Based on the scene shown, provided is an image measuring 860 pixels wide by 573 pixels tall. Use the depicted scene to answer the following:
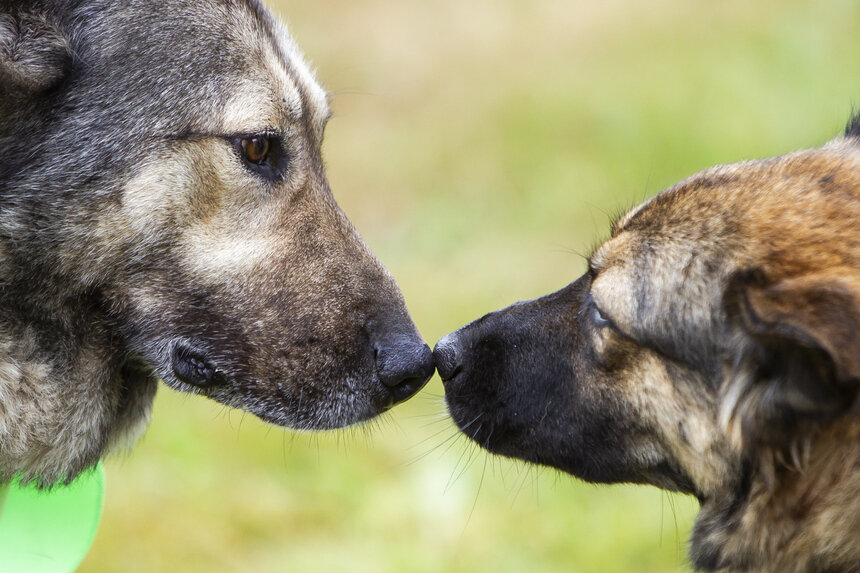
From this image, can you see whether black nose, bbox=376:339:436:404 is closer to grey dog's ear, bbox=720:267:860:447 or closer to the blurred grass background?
grey dog's ear, bbox=720:267:860:447

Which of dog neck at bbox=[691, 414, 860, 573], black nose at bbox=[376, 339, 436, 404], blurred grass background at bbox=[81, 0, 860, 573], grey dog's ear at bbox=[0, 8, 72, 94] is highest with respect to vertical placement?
grey dog's ear at bbox=[0, 8, 72, 94]

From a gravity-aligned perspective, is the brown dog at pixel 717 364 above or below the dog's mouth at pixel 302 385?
above

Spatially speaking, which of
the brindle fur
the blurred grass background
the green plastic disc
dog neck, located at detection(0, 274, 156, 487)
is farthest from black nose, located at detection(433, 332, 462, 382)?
the blurred grass background

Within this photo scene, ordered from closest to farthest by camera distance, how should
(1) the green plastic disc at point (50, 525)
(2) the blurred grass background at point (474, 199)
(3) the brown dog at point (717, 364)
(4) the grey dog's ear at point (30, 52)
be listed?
1. (3) the brown dog at point (717, 364)
2. (4) the grey dog's ear at point (30, 52)
3. (1) the green plastic disc at point (50, 525)
4. (2) the blurred grass background at point (474, 199)

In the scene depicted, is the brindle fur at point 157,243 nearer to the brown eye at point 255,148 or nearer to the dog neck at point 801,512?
the brown eye at point 255,148

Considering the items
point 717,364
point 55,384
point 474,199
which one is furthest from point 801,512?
point 474,199

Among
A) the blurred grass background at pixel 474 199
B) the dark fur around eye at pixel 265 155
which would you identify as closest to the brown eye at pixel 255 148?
the dark fur around eye at pixel 265 155

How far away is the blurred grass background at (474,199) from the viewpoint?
4887 mm

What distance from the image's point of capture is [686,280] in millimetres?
2658

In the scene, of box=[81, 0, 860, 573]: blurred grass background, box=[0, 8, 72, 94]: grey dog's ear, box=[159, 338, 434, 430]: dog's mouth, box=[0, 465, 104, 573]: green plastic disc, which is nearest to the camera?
box=[0, 8, 72, 94]: grey dog's ear

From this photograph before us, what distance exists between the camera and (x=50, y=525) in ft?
11.1

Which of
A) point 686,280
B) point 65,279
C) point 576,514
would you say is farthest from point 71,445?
point 576,514

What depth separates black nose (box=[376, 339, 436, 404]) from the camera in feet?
10.1

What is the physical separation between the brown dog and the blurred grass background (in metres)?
1.68
